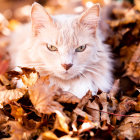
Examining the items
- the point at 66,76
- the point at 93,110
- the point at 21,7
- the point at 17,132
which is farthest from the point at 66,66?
the point at 21,7

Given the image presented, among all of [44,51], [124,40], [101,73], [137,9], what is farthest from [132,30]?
[44,51]

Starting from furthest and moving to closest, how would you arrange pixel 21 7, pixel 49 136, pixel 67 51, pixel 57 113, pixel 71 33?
pixel 21 7, pixel 71 33, pixel 67 51, pixel 57 113, pixel 49 136

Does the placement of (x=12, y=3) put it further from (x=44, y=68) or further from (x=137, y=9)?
(x=44, y=68)

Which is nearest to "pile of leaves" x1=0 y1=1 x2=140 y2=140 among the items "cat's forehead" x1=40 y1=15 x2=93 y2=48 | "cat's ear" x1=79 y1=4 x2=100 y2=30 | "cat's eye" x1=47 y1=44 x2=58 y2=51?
"cat's eye" x1=47 y1=44 x2=58 y2=51

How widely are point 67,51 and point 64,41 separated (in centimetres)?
12

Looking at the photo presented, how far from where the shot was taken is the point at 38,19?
2221mm

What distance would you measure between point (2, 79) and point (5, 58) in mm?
620

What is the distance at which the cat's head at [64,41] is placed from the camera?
2.10 metres

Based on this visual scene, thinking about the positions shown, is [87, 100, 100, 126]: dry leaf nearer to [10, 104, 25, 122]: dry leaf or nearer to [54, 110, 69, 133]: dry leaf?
[54, 110, 69, 133]: dry leaf

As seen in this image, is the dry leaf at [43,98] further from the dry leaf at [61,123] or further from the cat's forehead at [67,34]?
the cat's forehead at [67,34]

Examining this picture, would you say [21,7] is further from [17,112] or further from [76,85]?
[17,112]

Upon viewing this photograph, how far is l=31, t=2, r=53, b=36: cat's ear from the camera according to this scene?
2143mm

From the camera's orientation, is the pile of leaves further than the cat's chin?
No

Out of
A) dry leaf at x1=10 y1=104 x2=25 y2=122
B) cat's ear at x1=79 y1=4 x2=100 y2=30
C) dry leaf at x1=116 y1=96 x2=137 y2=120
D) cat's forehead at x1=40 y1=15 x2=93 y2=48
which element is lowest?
dry leaf at x1=116 y1=96 x2=137 y2=120
